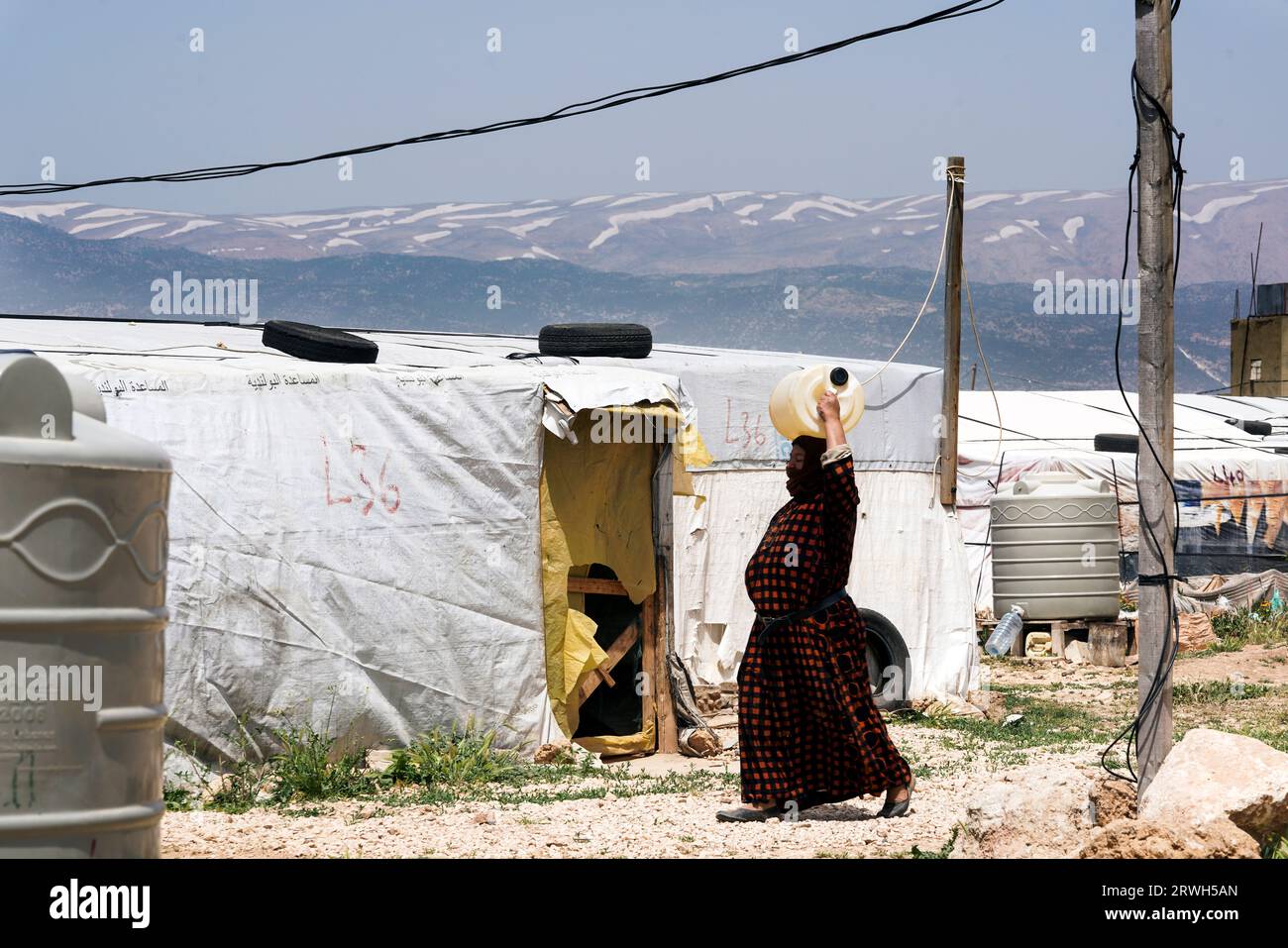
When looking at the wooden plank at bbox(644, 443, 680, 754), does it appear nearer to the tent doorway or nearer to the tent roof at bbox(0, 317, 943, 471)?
the tent doorway

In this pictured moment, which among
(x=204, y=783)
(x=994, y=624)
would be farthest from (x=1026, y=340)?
(x=204, y=783)

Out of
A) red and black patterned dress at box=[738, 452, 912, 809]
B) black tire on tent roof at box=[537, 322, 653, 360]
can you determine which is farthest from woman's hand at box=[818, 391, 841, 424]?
black tire on tent roof at box=[537, 322, 653, 360]

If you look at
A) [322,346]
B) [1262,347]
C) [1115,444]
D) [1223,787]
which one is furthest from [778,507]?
[1262,347]

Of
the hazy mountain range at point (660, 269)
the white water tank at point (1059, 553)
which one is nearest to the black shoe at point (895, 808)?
the white water tank at point (1059, 553)

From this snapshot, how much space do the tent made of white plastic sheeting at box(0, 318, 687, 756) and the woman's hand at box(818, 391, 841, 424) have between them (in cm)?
244

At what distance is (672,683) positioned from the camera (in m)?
9.38

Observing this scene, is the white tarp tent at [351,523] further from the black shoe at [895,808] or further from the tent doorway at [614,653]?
the black shoe at [895,808]

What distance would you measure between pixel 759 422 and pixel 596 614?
250cm

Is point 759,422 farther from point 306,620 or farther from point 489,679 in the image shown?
point 306,620

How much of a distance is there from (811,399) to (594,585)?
2.85 m

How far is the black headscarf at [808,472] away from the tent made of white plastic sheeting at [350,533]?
7.37 ft

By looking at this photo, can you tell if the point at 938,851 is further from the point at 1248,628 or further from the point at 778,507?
the point at 1248,628

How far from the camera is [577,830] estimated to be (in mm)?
6621

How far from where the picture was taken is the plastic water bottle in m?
15.3
